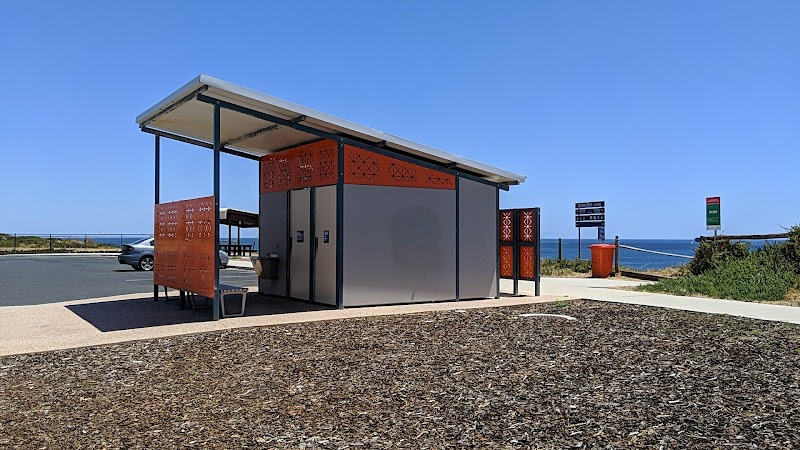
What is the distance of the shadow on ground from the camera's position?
→ 9.81m

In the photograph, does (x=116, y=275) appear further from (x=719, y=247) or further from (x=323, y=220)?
(x=719, y=247)

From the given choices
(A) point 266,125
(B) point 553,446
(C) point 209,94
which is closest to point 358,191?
(A) point 266,125

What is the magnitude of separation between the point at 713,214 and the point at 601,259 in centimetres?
317

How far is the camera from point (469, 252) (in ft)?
41.5

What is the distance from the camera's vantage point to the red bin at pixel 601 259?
1933 centimetres

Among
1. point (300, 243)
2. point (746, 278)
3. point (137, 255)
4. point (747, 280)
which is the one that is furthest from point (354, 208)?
point (137, 255)

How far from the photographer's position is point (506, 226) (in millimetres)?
13578

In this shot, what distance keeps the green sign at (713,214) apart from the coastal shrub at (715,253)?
1.89 ft

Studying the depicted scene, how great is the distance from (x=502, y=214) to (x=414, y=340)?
604 centimetres

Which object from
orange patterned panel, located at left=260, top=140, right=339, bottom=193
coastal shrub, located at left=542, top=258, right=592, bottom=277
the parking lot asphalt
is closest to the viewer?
orange patterned panel, located at left=260, top=140, right=339, bottom=193

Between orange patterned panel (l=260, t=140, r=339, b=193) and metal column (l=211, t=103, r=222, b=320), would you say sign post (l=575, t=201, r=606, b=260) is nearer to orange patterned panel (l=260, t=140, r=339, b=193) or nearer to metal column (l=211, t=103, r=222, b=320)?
A: orange patterned panel (l=260, t=140, r=339, b=193)

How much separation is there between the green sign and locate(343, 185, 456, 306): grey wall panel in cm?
873

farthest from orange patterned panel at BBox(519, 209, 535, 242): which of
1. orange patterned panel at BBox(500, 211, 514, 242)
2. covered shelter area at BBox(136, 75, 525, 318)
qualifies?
covered shelter area at BBox(136, 75, 525, 318)

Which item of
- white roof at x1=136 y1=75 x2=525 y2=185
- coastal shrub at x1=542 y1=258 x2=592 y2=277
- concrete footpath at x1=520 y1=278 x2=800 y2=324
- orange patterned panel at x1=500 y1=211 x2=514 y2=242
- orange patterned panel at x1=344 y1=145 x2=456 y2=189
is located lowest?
concrete footpath at x1=520 y1=278 x2=800 y2=324
